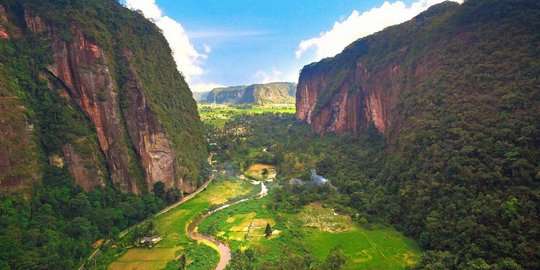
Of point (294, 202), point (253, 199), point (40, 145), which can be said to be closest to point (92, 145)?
point (40, 145)

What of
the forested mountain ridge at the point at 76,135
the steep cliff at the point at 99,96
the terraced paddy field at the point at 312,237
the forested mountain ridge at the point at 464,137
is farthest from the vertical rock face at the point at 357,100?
the steep cliff at the point at 99,96

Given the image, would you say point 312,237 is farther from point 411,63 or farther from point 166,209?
point 411,63

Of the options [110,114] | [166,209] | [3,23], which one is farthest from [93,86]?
[166,209]

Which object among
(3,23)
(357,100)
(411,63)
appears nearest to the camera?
(3,23)

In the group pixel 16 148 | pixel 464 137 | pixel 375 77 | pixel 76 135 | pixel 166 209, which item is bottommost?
pixel 166 209

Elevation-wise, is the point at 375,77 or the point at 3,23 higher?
the point at 3,23
